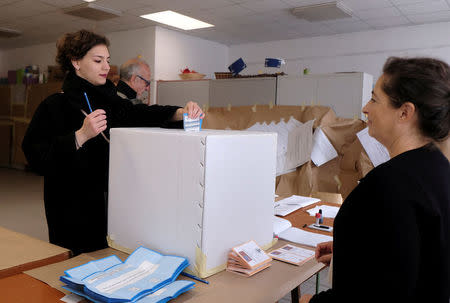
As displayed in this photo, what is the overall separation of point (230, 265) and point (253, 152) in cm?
34

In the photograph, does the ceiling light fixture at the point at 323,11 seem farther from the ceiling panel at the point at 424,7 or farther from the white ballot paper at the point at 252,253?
the white ballot paper at the point at 252,253

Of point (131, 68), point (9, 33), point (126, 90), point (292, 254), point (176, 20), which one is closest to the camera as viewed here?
point (292, 254)

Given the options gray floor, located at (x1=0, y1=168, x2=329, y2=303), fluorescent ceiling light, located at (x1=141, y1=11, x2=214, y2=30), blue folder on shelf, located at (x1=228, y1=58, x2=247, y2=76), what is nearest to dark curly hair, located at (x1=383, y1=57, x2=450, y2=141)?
gray floor, located at (x1=0, y1=168, x2=329, y2=303)

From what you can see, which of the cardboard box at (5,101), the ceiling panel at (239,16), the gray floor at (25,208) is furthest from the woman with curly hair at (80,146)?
the cardboard box at (5,101)

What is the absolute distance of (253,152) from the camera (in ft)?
3.87

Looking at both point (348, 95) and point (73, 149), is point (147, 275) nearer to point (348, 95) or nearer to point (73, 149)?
point (73, 149)

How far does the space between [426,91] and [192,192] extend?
615mm

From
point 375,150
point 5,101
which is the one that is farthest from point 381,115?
point 5,101

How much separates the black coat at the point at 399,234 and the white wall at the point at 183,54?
224 inches

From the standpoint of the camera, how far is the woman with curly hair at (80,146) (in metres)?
1.39

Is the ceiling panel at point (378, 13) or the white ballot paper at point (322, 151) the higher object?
the ceiling panel at point (378, 13)

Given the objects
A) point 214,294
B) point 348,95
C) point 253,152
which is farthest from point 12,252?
point 348,95

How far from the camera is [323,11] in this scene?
497 cm

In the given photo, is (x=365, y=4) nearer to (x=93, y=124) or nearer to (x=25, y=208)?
(x=93, y=124)
